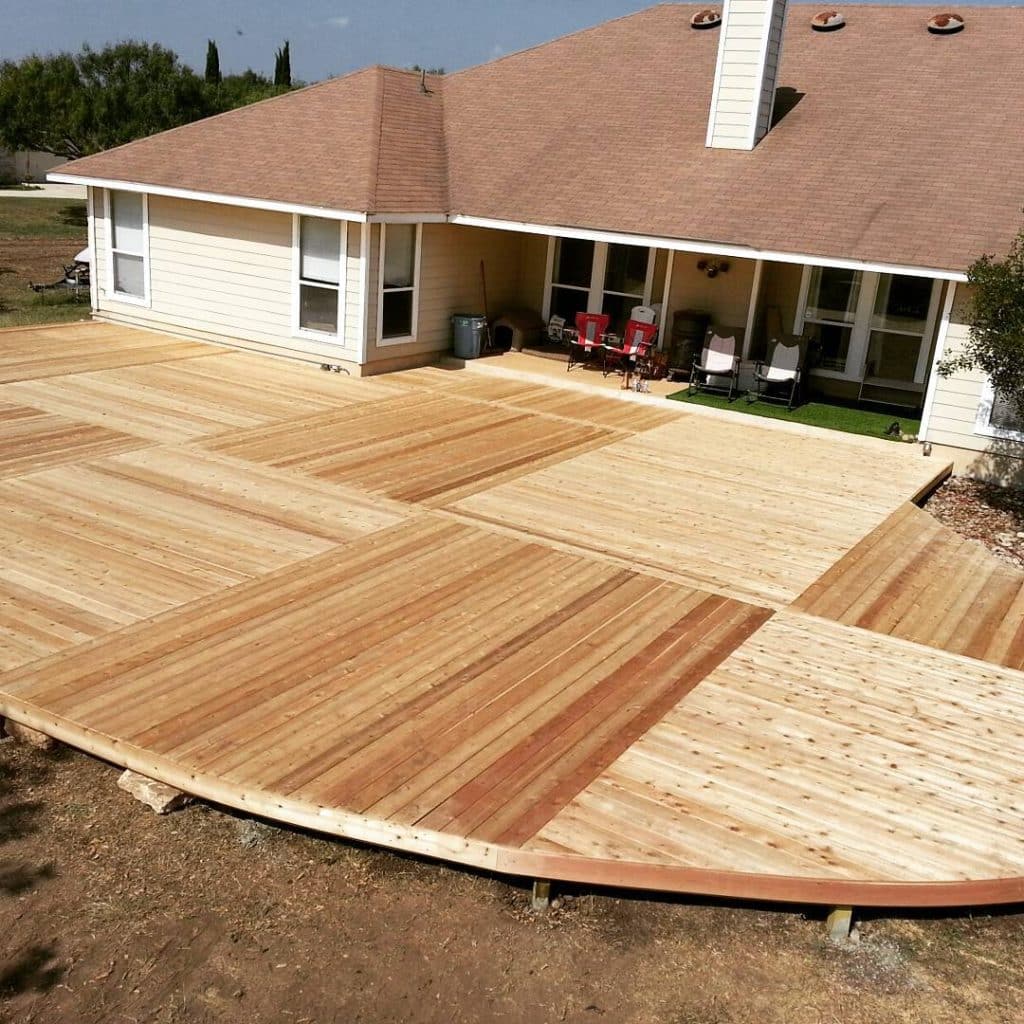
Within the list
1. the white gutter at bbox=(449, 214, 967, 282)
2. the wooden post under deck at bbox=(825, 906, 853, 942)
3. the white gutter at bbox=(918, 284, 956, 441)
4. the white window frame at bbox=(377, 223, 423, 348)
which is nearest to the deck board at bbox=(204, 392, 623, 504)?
the white window frame at bbox=(377, 223, 423, 348)

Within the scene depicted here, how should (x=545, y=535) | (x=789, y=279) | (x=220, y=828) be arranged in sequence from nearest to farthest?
(x=220, y=828) < (x=545, y=535) < (x=789, y=279)

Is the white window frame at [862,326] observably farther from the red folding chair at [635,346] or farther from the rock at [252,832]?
the rock at [252,832]

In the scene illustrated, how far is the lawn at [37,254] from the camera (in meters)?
17.9

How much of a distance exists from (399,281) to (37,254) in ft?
49.5

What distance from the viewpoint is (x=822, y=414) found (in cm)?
1350

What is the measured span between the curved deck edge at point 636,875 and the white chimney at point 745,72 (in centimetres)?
1238

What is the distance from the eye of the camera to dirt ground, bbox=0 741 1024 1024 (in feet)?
13.9

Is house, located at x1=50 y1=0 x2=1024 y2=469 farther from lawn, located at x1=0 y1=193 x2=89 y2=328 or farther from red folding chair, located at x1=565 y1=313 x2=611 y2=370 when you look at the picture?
lawn, located at x1=0 y1=193 x2=89 y2=328

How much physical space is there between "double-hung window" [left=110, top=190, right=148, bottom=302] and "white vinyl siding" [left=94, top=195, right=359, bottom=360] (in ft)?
0.62

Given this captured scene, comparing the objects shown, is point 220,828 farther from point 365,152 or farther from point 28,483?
point 365,152

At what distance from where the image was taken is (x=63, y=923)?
4.51 meters

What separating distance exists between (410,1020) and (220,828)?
1508 millimetres

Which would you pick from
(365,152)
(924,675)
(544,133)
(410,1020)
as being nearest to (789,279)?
(544,133)

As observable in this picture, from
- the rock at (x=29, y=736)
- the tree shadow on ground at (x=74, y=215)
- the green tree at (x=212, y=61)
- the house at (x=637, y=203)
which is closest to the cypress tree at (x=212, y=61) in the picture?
the green tree at (x=212, y=61)
